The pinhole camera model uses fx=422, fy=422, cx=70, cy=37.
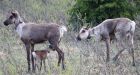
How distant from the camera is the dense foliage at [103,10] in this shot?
15.6 m

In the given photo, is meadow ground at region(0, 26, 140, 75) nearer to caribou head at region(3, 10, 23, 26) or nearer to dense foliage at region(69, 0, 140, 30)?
caribou head at region(3, 10, 23, 26)

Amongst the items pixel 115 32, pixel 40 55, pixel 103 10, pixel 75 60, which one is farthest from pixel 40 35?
pixel 103 10

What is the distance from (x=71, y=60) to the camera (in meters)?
11.4

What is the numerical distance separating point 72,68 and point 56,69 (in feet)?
2.23

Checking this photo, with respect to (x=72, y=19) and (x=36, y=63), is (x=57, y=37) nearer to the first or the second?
(x=36, y=63)

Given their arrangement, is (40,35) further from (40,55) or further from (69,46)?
(69,46)

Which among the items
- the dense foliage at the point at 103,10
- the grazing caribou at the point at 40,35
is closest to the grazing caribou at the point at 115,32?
the grazing caribou at the point at 40,35

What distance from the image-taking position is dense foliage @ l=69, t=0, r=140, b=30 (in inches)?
615

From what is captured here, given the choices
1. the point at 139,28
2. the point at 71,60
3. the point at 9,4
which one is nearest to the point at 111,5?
the point at 139,28

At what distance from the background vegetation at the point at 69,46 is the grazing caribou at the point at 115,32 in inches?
9.9

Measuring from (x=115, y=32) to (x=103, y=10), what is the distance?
3551 mm

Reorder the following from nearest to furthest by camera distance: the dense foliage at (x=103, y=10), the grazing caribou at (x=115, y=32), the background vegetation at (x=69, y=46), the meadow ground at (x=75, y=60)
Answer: the meadow ground at (x=75, y=60) < the background vegetation at (x=69, y=46) < the grazing caribou at (x=115, y=32) < the dense foliage at (x=103, y=10)

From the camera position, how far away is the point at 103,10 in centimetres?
1567

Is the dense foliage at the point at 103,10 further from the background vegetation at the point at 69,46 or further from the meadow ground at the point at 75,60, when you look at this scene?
the meadow ground at the point at 75,60
